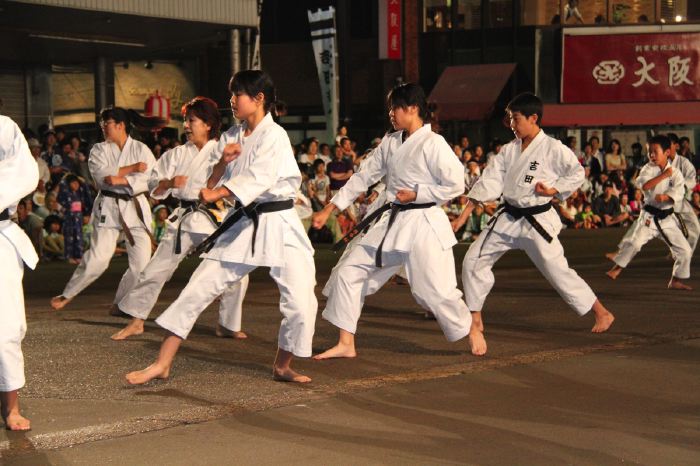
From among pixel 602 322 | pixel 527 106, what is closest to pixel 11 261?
pixel 527 106

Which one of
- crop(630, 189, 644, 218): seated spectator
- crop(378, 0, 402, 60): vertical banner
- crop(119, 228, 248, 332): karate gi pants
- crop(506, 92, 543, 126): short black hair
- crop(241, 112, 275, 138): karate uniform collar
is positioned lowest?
crop(630, 189, 644, 218): seated spectator

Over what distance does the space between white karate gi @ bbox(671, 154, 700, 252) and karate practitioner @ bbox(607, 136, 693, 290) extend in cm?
32

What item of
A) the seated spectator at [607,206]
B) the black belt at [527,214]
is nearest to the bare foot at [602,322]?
the black belt at [527,214]

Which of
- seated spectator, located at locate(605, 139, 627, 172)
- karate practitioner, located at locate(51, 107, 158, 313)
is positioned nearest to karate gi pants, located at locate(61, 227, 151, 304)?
karate practitioner, located at locate(51, 107, 158, 313)

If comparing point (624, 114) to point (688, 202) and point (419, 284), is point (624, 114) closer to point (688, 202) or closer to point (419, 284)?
point (688, 202)

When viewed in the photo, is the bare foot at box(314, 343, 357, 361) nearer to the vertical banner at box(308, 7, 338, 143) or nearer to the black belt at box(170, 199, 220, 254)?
the black belt at box(170, 199, 220, 254)

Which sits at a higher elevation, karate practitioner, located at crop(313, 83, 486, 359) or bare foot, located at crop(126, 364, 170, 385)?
karate practitioner, located at crop(313, 83, 486, 359)

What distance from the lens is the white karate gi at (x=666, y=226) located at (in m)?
12.6

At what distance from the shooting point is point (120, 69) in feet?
94.0

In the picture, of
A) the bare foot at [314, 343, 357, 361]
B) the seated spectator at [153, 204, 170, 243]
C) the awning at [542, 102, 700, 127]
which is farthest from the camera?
the awning at [542, 102, 700, 127]

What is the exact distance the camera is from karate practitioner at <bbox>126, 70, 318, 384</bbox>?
6.98 meters

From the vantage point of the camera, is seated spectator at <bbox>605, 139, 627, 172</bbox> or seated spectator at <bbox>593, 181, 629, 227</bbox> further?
seated spectator at <bbox>605, 139, 627, 172</bbox>

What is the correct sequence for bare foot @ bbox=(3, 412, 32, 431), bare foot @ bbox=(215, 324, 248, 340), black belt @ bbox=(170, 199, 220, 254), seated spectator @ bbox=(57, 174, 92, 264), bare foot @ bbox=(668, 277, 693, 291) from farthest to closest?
seated spectator @ bbox=(57, 174, 92, 264), bare foot @ bbox=(668, 277, 693, 291), bare foot @ bbox=(215, 324, 248, 340), black belt @ bbox=(170, 199, 220, 254), bare foot @ bbox=(3, 412, 32, 431)

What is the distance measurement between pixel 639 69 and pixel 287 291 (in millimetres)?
24456
